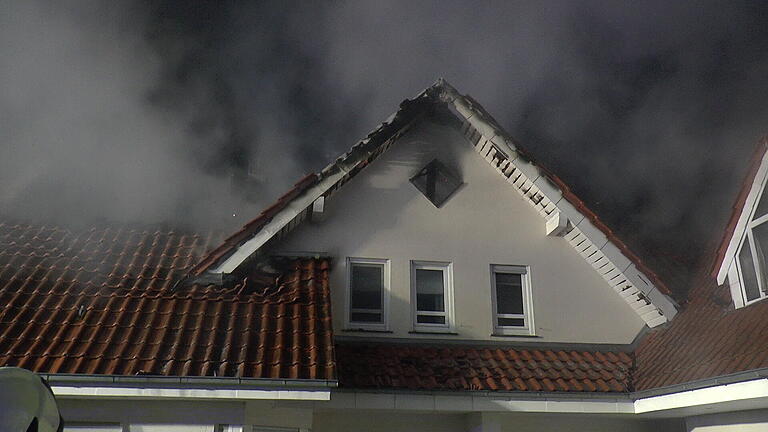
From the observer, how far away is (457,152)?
8.41 metres

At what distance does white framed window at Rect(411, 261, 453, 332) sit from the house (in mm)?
23

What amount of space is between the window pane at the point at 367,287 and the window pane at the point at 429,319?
456 mm

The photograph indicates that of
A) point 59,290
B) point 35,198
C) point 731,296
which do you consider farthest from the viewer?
point 35,198

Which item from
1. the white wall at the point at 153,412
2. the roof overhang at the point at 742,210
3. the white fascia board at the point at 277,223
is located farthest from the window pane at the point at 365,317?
the roof overhang at the point at 742,210

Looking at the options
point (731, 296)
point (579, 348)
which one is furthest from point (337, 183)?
point (731, 296)

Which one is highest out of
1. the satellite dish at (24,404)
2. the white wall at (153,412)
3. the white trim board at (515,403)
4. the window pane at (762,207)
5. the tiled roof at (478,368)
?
the window pane at (762,207)

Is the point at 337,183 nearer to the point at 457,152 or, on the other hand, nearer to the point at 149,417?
the point at 457,152

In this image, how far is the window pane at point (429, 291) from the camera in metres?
7.77

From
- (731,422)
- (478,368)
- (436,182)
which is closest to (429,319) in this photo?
(478,368)

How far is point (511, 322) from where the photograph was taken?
25.7 ft

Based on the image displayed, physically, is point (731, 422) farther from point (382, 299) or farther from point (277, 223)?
point (277, 223)

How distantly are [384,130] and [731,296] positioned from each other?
4075mm

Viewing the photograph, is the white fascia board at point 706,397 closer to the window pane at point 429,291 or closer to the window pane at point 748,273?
the window pane at point 748,273

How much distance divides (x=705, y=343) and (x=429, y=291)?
287cm
